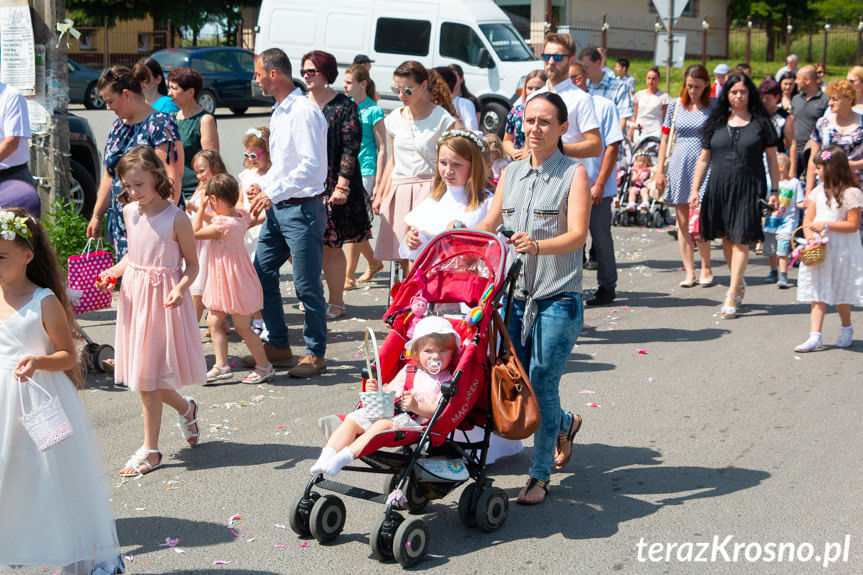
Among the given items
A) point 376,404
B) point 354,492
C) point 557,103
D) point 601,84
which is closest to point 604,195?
point 601,84

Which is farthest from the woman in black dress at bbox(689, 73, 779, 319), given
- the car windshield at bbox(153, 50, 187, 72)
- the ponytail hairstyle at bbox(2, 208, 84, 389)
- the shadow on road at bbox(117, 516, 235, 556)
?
the car windshield at bbox(153, 50, 187, 72)

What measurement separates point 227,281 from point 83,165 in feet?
17.6

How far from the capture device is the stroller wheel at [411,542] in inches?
170

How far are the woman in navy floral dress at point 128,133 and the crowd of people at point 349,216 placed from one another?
0.6 inches

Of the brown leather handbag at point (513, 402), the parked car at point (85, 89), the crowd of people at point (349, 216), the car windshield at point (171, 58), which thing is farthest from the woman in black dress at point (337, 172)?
the parked car at point (85, 89)

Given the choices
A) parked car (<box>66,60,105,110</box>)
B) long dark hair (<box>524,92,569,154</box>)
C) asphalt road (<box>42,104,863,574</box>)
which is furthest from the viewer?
parked car (<box>66,60,105,110</box>)

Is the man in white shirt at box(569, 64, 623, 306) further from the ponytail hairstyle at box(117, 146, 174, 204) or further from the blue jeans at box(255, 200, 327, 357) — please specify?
the ponytail hairstyle at box(117, 146, 174, 204)

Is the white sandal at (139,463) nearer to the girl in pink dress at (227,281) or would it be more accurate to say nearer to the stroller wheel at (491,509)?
the girl in pink dress at (227,281)

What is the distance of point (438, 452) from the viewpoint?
491cm

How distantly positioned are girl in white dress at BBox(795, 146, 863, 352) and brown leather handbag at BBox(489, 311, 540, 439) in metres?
4.16

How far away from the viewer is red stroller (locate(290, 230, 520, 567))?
4.43 meters

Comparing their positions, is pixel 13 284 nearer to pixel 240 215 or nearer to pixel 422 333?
pixel 422 333

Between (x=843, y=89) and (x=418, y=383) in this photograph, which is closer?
(x=418, y=383)

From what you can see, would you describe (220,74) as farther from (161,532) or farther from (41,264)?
(41,264)
